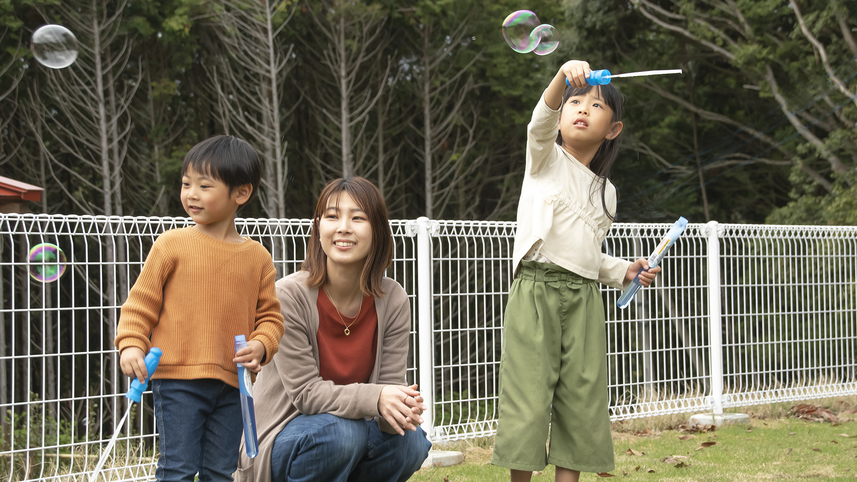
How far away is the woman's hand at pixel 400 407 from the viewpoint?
84.7 inches

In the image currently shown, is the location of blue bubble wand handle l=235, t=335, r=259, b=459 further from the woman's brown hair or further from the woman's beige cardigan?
the woman's brown hair

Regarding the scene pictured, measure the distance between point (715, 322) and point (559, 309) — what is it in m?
3.58

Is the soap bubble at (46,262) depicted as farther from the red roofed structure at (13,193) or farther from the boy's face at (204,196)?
the red roofed structure at (13,193)

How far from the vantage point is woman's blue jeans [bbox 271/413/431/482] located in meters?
2.20

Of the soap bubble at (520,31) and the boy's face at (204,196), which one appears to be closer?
the boy's face at (204,196)

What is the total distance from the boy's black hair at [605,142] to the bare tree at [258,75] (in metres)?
11.1

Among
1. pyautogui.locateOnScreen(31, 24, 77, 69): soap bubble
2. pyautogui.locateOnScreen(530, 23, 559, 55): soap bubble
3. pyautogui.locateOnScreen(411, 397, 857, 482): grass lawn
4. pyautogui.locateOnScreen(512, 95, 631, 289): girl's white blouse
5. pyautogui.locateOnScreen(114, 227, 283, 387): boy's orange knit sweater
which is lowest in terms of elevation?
pyautogui.locateOnScreen(411, 397, 857, 482): grass lawn

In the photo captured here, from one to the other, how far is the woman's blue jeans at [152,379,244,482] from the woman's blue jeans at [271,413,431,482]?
185mm

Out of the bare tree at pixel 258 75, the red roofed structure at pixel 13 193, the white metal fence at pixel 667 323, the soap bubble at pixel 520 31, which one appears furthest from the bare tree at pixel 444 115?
the soap bubble at pixel 520 31

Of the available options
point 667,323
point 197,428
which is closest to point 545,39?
point 197,428

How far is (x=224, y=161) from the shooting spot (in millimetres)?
2371

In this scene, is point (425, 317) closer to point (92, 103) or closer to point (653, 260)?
point (653, 260)

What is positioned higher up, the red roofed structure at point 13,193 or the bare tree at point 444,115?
the bare tree at point 444,115

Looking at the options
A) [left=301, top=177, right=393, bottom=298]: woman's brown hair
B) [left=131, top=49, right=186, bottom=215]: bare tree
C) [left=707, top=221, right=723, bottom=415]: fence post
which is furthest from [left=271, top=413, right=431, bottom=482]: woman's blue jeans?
[left=131, top=49, right=186, bottom=215]: bare tree
